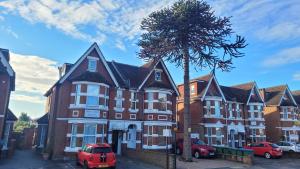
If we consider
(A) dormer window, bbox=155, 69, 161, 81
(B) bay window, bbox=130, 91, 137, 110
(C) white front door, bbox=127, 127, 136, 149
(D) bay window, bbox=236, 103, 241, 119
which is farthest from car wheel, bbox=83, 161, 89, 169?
(D) bay window, bbox=236, 103, 241, 119

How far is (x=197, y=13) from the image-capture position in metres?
24.0

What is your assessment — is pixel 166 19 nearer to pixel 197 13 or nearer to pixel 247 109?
pixel 197 13

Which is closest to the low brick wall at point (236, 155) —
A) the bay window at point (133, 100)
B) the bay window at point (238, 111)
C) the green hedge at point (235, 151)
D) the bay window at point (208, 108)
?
the green hedge at point (235, 151)

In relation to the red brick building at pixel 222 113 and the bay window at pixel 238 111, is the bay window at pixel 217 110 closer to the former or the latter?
the red brick building at pixel 222 113

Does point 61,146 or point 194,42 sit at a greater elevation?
point 194,42

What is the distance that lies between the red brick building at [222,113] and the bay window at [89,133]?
13322mm

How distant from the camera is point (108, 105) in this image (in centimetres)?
2664

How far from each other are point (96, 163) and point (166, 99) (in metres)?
14.5

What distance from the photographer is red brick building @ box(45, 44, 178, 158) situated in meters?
23.9

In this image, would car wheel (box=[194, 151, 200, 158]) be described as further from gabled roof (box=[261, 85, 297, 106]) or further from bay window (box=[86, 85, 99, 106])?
gabled roof (box=[261, 85, 297, 106])

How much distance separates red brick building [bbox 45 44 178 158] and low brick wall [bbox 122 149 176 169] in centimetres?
249

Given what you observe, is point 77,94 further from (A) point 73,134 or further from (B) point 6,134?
(B) point 6,134

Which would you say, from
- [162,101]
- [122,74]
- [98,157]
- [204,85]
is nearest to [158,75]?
[162,101]

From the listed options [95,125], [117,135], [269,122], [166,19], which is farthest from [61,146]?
[269,122]
